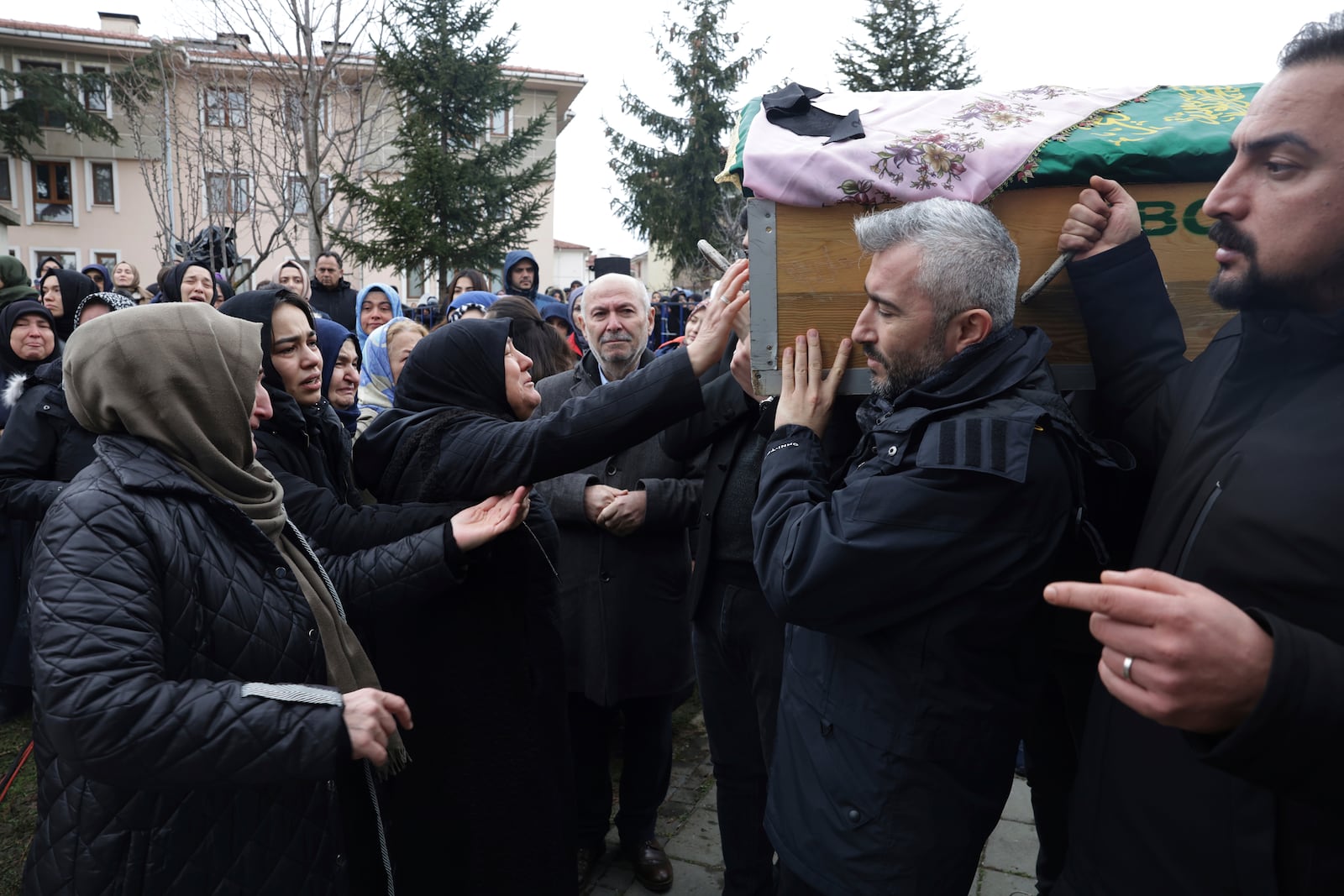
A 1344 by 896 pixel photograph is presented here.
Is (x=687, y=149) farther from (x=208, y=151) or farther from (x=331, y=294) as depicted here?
(x=331, y=294)

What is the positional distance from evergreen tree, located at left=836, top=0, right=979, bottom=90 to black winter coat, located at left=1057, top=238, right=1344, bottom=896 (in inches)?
993

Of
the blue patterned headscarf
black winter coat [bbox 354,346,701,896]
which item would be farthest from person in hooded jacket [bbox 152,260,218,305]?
black winter coat [bbox 354,346,701,896]

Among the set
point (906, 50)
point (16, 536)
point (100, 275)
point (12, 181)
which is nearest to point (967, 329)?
point (16, 536)

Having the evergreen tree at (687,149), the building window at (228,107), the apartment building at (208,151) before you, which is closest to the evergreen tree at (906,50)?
the evergreen tree at (687,149)

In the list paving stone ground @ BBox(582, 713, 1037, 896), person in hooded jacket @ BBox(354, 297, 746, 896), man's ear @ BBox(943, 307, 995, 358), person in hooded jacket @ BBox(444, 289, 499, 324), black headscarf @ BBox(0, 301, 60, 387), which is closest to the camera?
man's ear @ BBox(943, 307, 995, 358)

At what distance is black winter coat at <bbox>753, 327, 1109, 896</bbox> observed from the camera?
1.68 metres

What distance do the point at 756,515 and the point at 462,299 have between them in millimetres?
4724

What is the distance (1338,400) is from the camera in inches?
50.8

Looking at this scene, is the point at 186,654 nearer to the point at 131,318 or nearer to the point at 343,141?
the point at 131,318

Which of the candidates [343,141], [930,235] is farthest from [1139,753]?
[343,141]

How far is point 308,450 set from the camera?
2.77 metres

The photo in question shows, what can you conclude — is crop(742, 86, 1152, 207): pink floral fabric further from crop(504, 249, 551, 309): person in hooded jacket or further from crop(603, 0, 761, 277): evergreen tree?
crop(603, 0, 761, 277): evergreen tree

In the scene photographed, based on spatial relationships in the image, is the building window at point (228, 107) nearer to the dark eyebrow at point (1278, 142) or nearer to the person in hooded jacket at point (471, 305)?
the person in hooded jacket at point (471, 305)

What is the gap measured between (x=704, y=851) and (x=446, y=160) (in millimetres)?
16399
